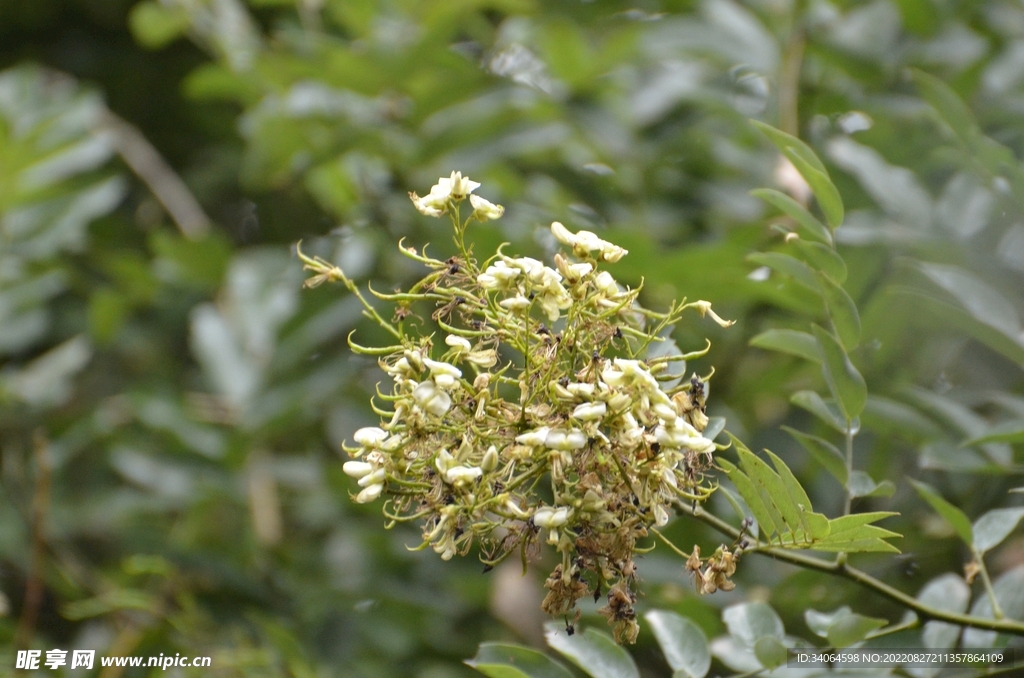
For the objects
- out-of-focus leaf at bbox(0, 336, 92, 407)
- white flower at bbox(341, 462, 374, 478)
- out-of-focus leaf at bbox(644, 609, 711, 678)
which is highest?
white flower at bbox(341, 462, 374, 478)

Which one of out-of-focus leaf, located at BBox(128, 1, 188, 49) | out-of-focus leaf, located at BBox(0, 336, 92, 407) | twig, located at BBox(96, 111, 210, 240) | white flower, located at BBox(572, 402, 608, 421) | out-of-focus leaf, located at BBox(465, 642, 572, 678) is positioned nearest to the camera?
white flower, located at BBox(572, 402, 608, 421)

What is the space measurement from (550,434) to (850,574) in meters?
0.34

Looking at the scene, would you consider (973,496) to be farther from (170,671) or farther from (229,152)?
(229,152)

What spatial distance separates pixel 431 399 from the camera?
75 centimetres

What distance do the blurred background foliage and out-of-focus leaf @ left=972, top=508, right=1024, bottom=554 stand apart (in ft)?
1.00

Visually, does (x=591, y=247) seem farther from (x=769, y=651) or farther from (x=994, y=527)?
(x=994, y=527)

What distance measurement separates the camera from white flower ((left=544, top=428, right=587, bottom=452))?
70 centimetres

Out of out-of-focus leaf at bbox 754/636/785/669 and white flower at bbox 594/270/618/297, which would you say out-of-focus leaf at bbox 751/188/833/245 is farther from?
out-of-focus leaf at bbox 754/636/785/669

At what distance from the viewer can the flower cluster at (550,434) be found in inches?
28.5

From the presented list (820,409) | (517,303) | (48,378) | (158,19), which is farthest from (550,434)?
(158,19)

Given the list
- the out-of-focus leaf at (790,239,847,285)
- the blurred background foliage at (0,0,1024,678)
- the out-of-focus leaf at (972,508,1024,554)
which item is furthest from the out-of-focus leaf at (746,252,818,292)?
the blurred background foliage at (0,0,1024,678)

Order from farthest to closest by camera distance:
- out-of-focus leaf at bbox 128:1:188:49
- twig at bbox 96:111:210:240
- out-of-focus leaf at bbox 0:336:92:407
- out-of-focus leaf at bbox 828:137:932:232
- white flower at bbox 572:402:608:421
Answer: twig at bbox 96:111:210:240, out-of-focus leaf at bbox 128:1:188:49, out-of-focus leaf at bbox 0:336:92:407, out-of-focus leaf at bbox 828:137:932:232, white flower at bbox 572:402:608:421

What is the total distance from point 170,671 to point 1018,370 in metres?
1.39

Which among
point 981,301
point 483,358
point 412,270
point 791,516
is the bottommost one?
point 412,270
